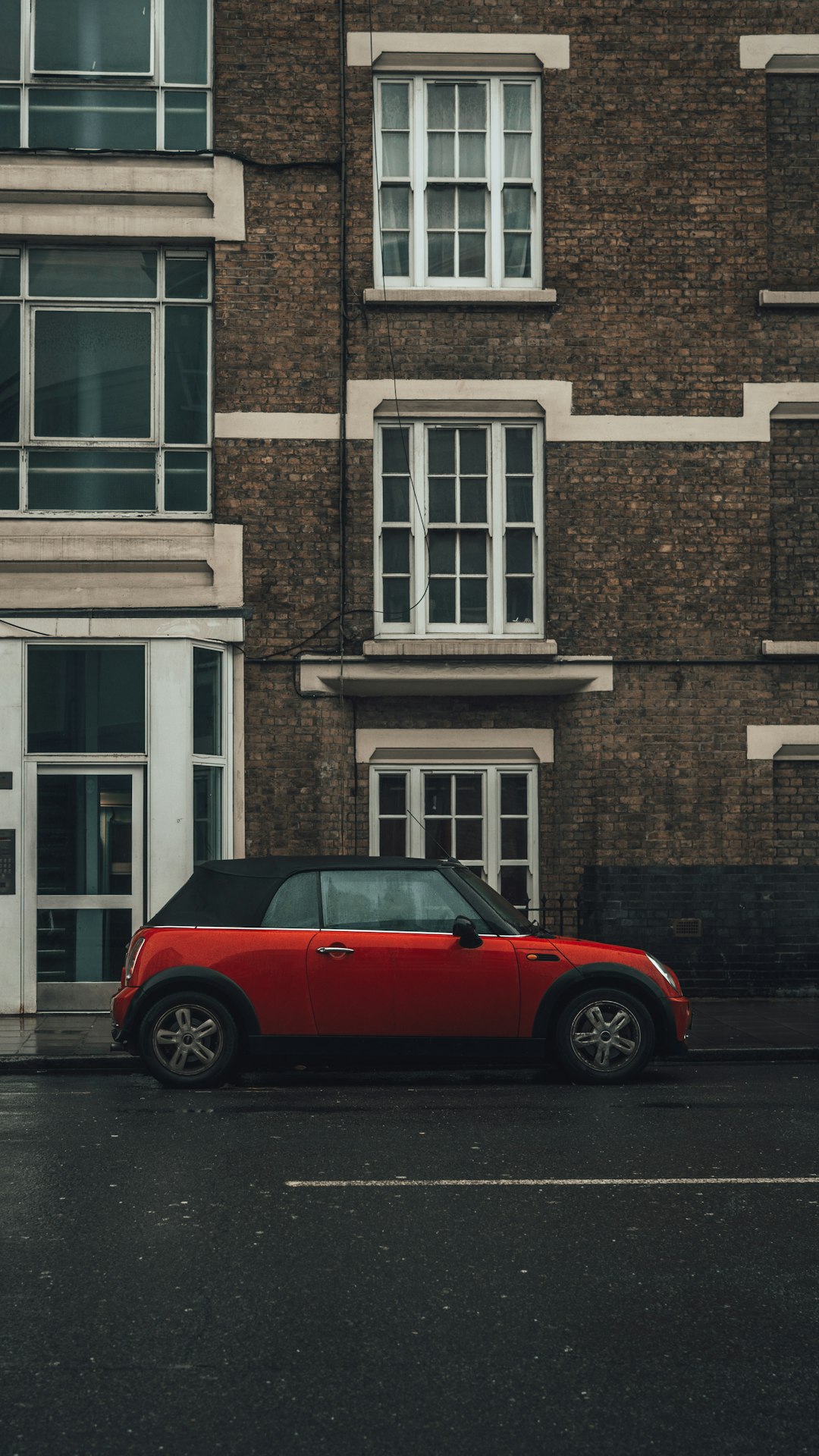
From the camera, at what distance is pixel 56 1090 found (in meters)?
9.92

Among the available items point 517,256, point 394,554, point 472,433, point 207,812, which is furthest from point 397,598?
point 517,256

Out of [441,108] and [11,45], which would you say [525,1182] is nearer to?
[441,108]

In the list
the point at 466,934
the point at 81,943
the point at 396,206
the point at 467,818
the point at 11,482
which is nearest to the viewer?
the point at 466,934

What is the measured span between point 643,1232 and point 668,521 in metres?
9.98

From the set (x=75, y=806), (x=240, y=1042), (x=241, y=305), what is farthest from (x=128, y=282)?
(x=240, y=1042)

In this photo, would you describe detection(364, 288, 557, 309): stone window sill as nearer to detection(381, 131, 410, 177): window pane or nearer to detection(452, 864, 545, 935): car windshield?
detection(381, 131, 410, 177): window pane

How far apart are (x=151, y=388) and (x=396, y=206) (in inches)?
125

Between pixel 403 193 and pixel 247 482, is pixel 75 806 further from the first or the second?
pixel 403 193

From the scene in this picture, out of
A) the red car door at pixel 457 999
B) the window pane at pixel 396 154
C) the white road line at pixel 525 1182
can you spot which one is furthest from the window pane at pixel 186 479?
the white road line at pixel 525 1182

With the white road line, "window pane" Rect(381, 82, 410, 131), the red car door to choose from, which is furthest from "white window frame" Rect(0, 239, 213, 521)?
the white road line

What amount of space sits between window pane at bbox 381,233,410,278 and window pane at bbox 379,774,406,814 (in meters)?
5.18

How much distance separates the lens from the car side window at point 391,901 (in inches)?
393

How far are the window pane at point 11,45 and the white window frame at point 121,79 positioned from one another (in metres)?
0.05

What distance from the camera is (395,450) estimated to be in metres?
15.1
